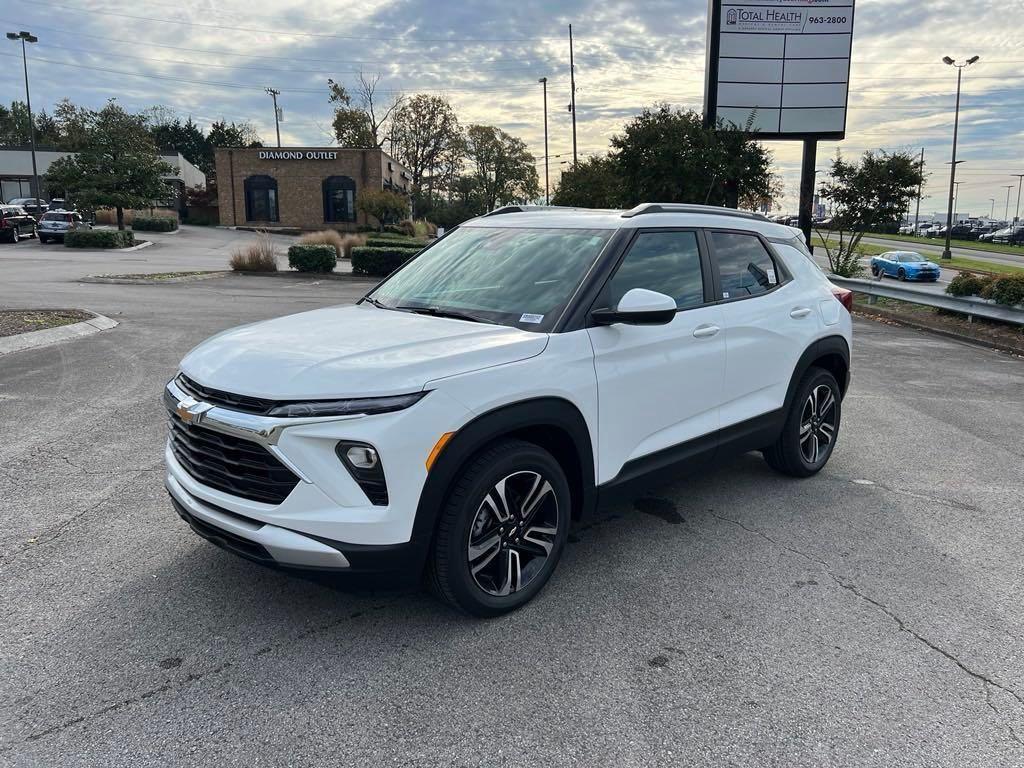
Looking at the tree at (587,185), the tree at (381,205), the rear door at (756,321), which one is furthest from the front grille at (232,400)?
the tree at (381,205)

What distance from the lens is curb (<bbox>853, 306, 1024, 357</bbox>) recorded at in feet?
39.9

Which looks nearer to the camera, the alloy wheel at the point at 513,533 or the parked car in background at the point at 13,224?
the alloy wheel at the point at 513,533

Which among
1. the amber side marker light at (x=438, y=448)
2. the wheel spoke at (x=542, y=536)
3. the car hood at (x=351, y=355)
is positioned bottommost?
the wheel spoke at (x=542, y=536)

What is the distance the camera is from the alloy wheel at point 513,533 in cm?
Result: 336

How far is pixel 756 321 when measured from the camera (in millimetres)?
4793

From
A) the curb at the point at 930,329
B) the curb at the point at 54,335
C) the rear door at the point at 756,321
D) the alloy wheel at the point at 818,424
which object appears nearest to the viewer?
the rear door at the point at 756,321

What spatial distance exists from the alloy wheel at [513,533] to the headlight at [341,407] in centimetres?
63

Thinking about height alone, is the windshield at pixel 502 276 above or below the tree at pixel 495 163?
below

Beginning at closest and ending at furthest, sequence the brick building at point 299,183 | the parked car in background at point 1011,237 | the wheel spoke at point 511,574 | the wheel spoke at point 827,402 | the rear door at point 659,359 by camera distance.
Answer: the wheel spoke at point 511,574, the rear door at point 659,359, the wheel spoke at point 827,402, the brick building at point 299,183, the parked car in background at point 1011,237

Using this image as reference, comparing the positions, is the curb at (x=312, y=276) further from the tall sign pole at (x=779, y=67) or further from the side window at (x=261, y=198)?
the side window at (x=261, y=198)

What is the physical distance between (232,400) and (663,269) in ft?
8.05

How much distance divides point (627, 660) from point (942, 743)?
1.16m

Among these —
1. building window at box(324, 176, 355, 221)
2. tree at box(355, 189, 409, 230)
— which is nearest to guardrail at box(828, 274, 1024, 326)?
tree at box(355, 189, 409, 230)

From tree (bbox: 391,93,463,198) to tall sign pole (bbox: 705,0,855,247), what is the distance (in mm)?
56128
